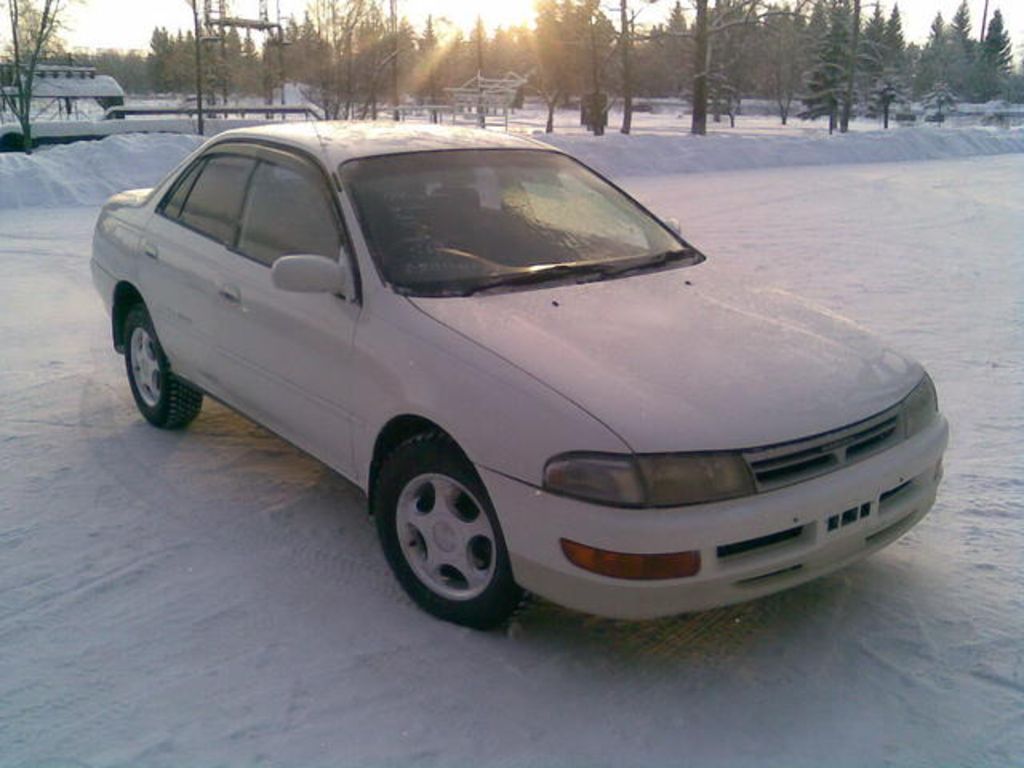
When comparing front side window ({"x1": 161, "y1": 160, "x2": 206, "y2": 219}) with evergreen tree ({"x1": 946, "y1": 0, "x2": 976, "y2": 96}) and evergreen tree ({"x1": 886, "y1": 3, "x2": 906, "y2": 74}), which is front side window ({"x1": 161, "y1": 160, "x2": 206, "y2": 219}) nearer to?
evergreen tree ({"x1": 886, "y1": 3, "x2": 906, "y2": 74})

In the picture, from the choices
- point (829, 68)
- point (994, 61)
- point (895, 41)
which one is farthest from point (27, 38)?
point (994, 61)

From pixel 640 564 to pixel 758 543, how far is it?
36 cm

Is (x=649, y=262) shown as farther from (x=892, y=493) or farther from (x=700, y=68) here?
(x=700, y=68)

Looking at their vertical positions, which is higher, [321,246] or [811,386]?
[321,246]

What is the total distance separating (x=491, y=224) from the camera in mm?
3836

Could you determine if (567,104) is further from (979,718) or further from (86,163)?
(979,718)

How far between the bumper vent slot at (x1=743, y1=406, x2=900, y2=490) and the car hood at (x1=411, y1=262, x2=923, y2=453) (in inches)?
1.2

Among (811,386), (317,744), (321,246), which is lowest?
(317,744)

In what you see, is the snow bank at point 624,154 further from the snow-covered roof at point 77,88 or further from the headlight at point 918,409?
the snow-covered roof at point 77,88

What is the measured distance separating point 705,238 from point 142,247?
7.46 meters

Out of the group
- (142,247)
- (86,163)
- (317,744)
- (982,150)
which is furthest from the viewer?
(982,150)

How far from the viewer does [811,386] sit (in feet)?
9.70

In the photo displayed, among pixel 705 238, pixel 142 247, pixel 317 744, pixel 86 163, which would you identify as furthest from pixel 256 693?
pixel 86 163

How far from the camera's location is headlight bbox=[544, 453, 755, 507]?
264cm
